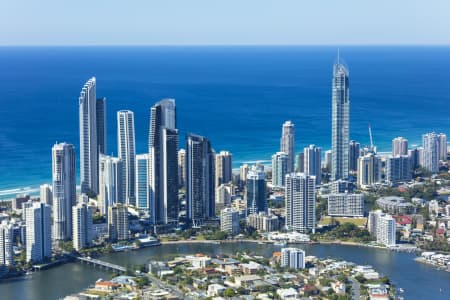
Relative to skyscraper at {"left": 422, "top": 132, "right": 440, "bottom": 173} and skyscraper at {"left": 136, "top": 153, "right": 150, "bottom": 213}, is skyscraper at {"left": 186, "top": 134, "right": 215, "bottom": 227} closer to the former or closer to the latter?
skyscraper at {"left": 136, "top": 153, "right": 150, "bottom": 213}

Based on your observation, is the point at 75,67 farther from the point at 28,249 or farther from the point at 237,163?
the point at 28,249

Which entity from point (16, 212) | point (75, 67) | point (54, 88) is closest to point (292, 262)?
point (16, 212)

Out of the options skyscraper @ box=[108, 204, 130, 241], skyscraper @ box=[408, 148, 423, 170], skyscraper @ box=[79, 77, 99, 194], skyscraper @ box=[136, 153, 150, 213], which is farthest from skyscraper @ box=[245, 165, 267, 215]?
skyscraper @ box=[408, 148, 423, 170]

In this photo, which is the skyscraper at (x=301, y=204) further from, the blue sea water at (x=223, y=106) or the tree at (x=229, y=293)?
the blue sea water at (x=223, y=106)

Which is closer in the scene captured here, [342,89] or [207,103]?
[342,89]

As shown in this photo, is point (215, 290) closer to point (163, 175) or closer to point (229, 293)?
point (229, 293)

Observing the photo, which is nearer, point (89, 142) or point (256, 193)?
point (256, 193)

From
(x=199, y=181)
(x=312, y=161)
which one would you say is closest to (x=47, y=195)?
(x=199, y=181)
